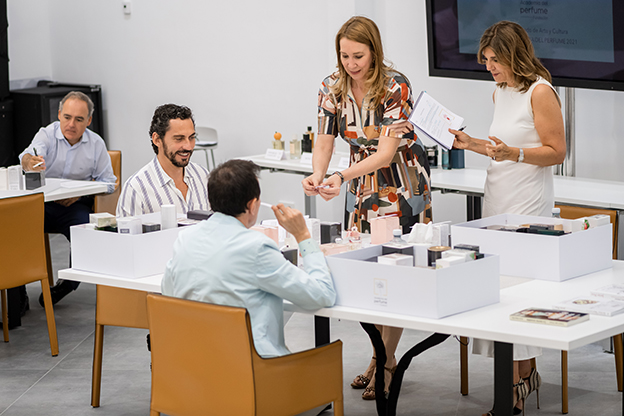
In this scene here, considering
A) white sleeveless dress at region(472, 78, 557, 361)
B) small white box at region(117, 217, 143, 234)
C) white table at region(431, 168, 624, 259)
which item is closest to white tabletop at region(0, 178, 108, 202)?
small white box at region(117, 217, 143, 234)

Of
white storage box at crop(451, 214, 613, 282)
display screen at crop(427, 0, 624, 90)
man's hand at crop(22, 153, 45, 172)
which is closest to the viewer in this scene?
white storage box at crop(451, 214, 613, 282)

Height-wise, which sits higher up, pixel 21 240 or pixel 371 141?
pixel 371 141

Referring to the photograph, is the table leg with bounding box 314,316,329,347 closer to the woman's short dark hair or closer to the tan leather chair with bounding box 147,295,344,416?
the tan leather chair with bounding box 147,295,344,416

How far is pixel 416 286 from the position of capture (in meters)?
2.42

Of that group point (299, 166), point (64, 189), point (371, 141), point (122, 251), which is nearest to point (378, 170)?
point (371, 141)

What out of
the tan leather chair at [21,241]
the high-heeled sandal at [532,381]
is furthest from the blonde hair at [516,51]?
the tan leather chair at [21,241]

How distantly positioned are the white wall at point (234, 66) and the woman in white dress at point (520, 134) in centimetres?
170

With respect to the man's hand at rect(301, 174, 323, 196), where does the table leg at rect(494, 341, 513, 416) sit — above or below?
below

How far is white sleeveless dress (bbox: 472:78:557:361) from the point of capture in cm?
347

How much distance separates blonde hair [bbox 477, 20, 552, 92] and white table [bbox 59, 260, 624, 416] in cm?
97

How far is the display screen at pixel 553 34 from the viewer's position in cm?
447

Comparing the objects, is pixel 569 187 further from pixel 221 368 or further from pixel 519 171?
pixel 221 368

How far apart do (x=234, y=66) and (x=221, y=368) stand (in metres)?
4.91

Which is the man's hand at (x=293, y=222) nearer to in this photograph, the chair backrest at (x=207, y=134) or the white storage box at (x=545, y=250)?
the white storage box at (x=545, y=250)
